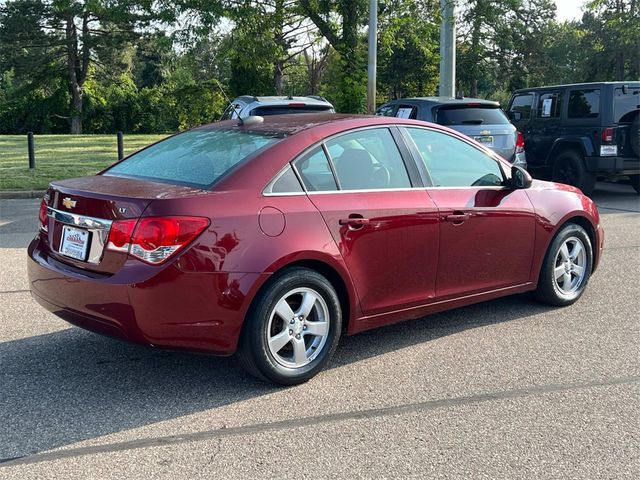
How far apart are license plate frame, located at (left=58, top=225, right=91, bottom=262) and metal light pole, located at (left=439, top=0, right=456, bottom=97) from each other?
46.7ft

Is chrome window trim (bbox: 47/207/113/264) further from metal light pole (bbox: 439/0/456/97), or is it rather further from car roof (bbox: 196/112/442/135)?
metal light pole (bbox: 439/0/456/97)

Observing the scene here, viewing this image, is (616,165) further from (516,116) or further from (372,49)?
(372,49)

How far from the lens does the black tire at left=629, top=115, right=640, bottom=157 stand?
12.1 meters

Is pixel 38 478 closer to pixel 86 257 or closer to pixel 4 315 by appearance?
pixel 86 257

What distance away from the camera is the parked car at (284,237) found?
3.83 m

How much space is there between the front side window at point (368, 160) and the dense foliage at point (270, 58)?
15101mm

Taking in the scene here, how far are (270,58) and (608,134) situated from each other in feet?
39.5

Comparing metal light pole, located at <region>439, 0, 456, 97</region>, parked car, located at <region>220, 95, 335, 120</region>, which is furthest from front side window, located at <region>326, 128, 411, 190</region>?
metal light pole, located at <region>439, 0, 456, 97</region>

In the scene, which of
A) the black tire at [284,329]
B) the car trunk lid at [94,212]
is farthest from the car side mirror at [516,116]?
the car trunk lid at [94,212]

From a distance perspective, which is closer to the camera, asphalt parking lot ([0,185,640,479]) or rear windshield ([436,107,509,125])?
asphalt parking lot ([0,185,640,479])

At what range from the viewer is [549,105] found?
13.4 m

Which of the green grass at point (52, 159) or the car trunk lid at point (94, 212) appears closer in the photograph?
the car trunk lid at point (94, 212)

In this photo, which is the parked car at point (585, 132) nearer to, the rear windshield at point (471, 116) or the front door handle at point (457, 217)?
the rear windshield at point (471, 116)

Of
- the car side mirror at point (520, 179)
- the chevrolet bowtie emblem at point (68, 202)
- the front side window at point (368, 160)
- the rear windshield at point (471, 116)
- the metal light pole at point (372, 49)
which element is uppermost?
the metal light pole at point (372, 49)
